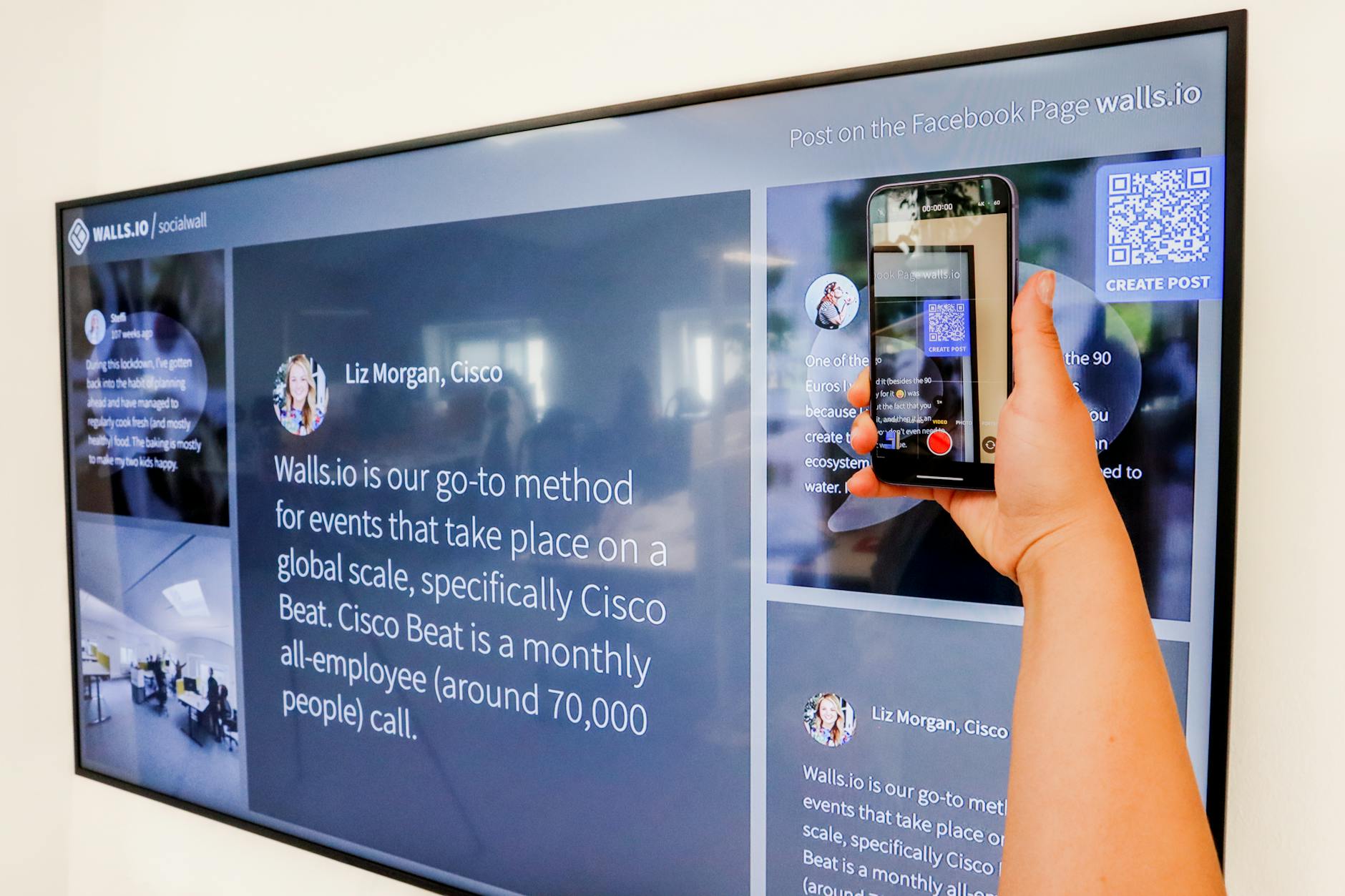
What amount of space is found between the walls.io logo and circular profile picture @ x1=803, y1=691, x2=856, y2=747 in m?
1.46

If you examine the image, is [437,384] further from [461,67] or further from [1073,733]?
[1073,733]

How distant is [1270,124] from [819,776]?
79cm

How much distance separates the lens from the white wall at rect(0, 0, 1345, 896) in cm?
75

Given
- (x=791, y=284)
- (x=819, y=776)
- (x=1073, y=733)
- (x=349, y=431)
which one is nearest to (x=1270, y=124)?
(x=791, y=284)

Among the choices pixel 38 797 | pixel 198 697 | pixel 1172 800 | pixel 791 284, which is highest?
pixel 791 284

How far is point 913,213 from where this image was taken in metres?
0.76

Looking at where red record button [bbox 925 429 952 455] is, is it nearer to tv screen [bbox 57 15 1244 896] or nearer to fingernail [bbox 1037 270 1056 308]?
tv screen [bbox 57 15 1244 896]

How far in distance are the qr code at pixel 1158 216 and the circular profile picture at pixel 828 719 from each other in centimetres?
53

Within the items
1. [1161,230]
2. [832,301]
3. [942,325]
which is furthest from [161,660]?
[1161,230]

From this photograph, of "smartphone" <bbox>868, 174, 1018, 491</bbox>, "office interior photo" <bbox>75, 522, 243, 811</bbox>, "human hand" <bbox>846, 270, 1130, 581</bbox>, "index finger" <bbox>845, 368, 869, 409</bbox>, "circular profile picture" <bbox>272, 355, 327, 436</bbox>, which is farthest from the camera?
"office interior photo" <bbox>75, 522, 243, 811</bbox>

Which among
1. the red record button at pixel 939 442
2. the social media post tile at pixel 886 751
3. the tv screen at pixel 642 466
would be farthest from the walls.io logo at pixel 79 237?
the red record button at pixel 939 442

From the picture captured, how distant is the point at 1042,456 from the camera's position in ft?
1.95

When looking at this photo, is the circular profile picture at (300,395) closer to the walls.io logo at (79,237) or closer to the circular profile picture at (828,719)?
the walls.io logo at (79,237)

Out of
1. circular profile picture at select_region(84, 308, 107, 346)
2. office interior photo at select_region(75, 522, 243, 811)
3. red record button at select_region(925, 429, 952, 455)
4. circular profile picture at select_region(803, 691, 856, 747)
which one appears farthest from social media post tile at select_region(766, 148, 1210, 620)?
circular profile picture at select_region(84, 308, 107, 346)
